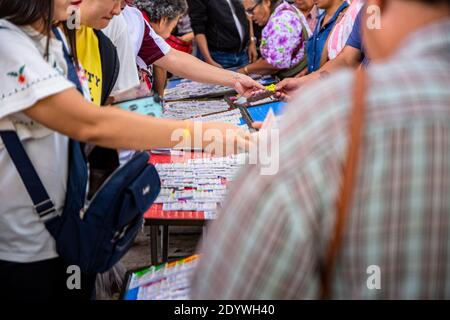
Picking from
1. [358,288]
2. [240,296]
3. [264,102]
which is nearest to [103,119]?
[240,296]

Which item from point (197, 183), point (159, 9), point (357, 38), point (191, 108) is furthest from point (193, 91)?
point (197, 183)

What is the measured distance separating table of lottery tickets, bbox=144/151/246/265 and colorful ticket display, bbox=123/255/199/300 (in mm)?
261

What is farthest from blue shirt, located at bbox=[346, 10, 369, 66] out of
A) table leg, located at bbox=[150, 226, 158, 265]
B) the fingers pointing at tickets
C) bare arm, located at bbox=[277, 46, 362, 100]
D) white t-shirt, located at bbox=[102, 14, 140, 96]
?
table leg, located at bbox=[150, 226, 158, 265]

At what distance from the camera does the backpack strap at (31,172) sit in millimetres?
1628

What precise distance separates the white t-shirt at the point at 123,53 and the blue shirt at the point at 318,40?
190 centimetres

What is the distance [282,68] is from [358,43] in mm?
1274

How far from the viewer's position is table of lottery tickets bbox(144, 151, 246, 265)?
2188 mm

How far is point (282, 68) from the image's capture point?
15.6 ft

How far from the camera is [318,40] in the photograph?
4164mm

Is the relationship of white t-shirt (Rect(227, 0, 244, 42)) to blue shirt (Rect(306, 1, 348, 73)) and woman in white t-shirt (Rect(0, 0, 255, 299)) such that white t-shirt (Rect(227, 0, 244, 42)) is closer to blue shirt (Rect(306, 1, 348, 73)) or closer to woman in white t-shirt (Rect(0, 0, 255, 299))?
blue shirt (Rect(306, 1, 348, 73))

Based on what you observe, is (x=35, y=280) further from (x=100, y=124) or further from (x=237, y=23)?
(x=237, y=23)

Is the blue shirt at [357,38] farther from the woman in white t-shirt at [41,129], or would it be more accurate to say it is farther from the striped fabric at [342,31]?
the woman in white t-shirt at [41,129]

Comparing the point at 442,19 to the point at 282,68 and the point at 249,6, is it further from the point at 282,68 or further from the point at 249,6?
the point at 249,6

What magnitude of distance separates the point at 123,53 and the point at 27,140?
95cm
